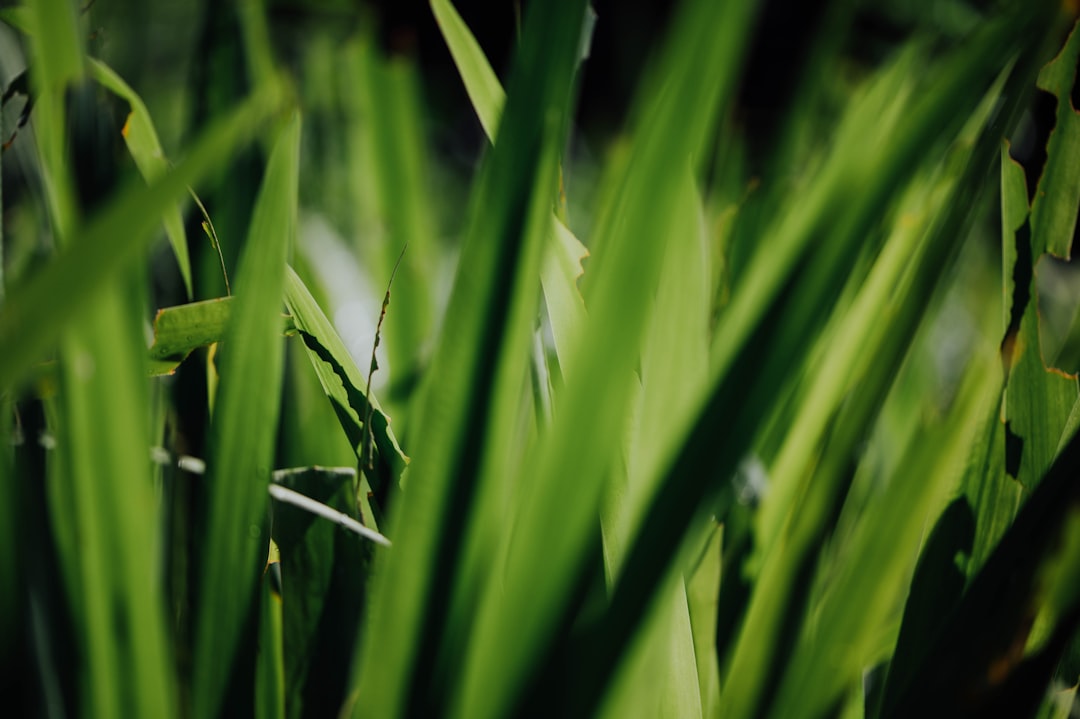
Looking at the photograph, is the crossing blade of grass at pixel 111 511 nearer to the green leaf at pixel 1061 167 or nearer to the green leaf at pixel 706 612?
the green leaf at pixel 706 612

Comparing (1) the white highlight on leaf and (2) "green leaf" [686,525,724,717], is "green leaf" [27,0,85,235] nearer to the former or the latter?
(1) the white highlight on leaf

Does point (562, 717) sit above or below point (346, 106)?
below

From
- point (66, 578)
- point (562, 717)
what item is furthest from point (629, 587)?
point (66, 578)

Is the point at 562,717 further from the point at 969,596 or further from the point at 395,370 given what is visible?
the point at 395,370

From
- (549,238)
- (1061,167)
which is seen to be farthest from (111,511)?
(1061,167)

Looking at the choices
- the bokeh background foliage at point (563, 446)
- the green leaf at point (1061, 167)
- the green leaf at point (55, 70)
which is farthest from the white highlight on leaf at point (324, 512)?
the green leaf at point (1061, 167)

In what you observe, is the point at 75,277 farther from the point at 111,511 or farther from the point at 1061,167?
the point at 1061,167

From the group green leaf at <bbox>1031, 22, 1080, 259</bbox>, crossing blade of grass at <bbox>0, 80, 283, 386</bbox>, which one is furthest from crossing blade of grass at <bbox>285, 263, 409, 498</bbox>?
green leaf at <bbox>1031, 22, 1080, 259</bbox>
